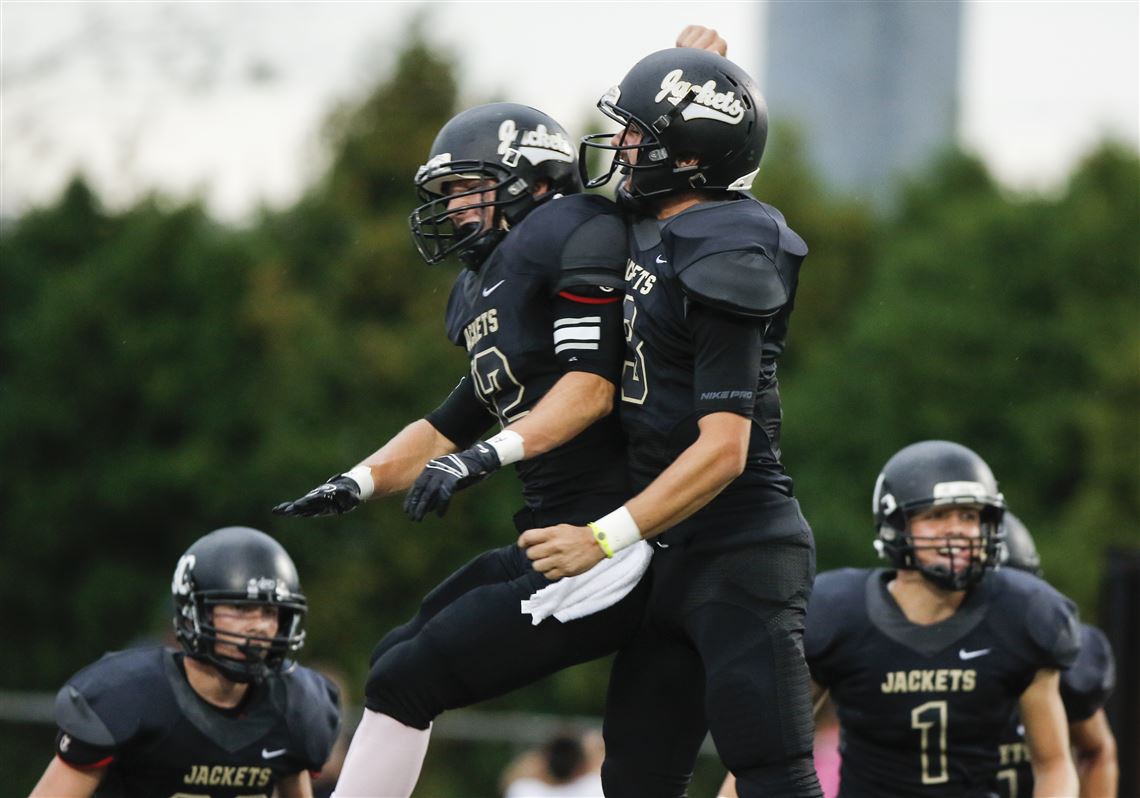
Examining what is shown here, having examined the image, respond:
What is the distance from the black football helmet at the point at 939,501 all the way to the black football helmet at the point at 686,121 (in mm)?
1834

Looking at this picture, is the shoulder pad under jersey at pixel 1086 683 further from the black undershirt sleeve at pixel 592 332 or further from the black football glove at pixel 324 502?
the black football glove at pixel 324 502

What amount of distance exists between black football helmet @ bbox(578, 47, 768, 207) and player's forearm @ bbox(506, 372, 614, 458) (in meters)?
0.50

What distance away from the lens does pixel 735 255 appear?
13.9 feet

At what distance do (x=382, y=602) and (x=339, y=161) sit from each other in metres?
6.05

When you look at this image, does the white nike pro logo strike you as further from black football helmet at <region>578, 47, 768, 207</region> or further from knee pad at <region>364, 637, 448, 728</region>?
knee pad at <region>364, 637, 448, 728</region>

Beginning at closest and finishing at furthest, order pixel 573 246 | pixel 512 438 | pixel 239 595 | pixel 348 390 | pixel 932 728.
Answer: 1. pixel 512 438
2. pixel 573 246
3. pixel 239 595
4. pixel 932 728
5. pixel 348 390

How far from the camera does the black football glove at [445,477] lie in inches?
161

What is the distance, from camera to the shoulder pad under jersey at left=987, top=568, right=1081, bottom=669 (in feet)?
19.4

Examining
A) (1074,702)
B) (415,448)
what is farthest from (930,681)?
(415,448)

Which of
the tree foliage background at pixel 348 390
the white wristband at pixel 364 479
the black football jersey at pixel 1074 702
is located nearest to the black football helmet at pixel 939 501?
the black football jersey at pixel 1074 702

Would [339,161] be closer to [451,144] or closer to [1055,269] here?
[1055,269]

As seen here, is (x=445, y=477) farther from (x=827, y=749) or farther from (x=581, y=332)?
(x=827, y=749)

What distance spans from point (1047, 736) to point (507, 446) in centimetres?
244

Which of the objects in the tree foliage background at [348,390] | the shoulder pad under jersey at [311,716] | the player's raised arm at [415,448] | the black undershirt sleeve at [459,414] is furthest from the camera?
the tree foliage background at [348,390]
